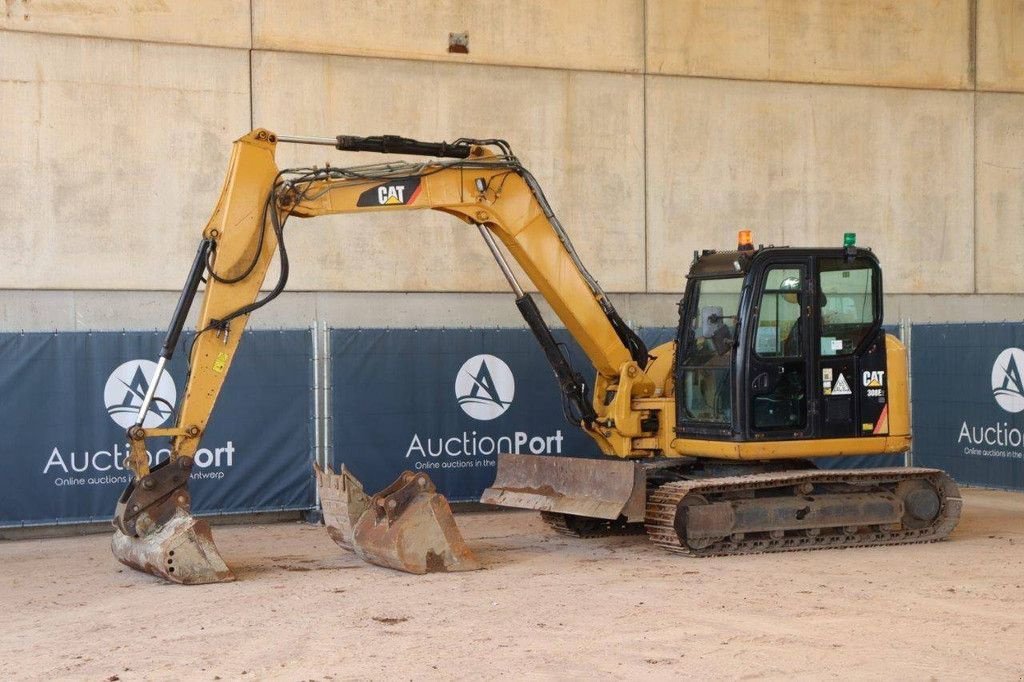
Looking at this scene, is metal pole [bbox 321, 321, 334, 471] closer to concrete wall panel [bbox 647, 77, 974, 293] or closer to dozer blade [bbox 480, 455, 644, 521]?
dozer blade [bbox 480, 455, 644, 521]

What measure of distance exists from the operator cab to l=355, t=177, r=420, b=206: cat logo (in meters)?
2.64

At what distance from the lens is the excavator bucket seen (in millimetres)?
10336

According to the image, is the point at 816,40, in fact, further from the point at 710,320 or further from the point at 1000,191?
the point at 710,320

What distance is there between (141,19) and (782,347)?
8.47 meters


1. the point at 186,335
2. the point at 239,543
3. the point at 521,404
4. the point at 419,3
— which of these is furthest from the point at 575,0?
the point at 239,543

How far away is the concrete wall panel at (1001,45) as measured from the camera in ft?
61.2

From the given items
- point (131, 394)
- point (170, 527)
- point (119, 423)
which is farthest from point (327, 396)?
point (170, 527)

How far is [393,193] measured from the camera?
11.0 m

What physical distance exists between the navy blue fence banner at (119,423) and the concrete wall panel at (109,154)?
6.36 ft

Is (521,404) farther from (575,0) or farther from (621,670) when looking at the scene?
(621,670)

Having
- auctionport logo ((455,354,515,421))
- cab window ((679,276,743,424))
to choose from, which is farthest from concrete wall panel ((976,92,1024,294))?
cab window ((679,276,743,424))

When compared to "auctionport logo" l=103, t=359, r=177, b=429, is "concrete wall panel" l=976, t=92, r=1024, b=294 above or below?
above

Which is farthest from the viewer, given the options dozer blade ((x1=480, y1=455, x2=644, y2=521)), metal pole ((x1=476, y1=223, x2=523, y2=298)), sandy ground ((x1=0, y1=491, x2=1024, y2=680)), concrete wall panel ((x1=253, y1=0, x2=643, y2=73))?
concrete wall panel ((x1=253, y1=0, x2=643, y2=73))

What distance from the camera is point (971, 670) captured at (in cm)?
720
